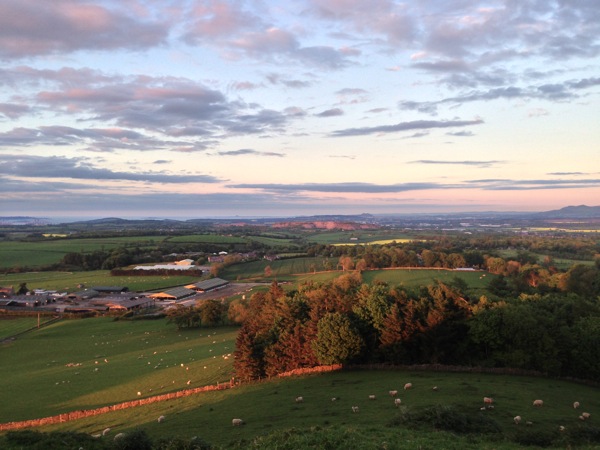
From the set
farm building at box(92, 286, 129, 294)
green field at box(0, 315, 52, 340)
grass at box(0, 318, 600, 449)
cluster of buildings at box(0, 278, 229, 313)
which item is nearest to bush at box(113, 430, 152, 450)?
grass at box(0, 318, 600, 449)

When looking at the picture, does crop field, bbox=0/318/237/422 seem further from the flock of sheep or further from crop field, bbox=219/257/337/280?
crop field, bbox=219/257/337/280

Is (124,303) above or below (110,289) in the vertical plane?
below

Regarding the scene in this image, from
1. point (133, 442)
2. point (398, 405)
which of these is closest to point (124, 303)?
point (398, 405)

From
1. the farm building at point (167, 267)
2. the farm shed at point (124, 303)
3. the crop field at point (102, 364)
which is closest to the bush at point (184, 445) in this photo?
the crop field at point (102, 364)

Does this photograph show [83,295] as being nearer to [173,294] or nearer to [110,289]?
[110,289]

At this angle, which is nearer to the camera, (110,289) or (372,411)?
(372,411)

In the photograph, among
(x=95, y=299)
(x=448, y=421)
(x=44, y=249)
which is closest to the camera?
(x=448, y=421)
